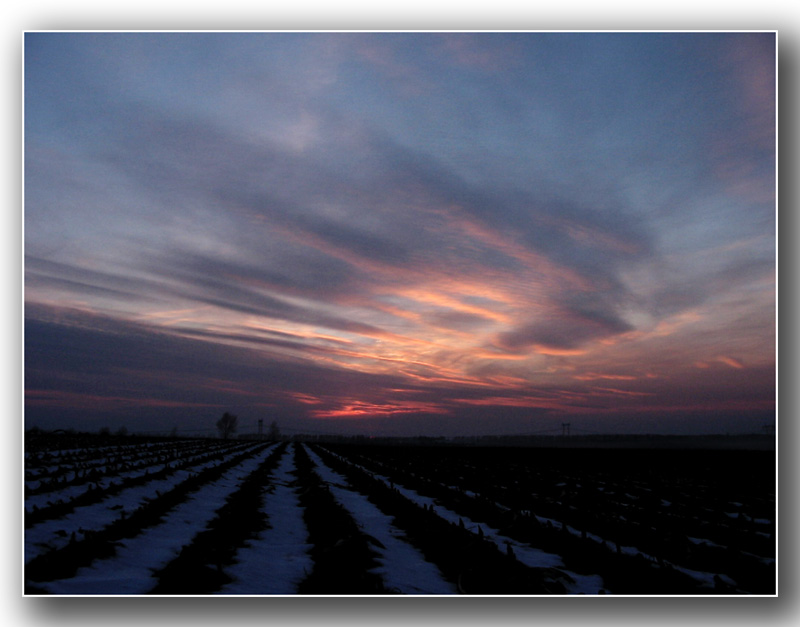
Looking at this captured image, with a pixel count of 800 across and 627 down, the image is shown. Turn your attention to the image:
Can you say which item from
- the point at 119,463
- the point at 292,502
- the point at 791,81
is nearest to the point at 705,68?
the point at 791,81

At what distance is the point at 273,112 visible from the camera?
7.66 metres

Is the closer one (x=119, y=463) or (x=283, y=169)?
(x=283, y=169)

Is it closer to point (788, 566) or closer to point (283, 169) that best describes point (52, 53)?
point (283, 169)

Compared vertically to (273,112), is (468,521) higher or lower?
lower

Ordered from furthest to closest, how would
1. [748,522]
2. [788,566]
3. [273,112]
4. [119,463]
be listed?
[119,463] → [748,522] → [273,112] → [788,566]

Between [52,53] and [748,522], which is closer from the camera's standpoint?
[52,53]

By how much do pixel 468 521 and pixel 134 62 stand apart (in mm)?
7858

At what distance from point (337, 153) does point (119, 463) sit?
10.6 m

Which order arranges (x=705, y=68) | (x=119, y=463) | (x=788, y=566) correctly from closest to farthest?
(x=788, y=566) < (x=705, y=68) < (x=119, y=463)

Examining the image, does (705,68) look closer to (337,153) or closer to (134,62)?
(337,153)

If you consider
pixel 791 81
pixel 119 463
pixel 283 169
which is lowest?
pixel 119 463

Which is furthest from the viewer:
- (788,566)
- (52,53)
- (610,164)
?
(610,164)

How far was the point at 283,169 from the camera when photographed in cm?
849

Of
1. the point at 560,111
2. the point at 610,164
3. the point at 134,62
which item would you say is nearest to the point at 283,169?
the point at 134,62
